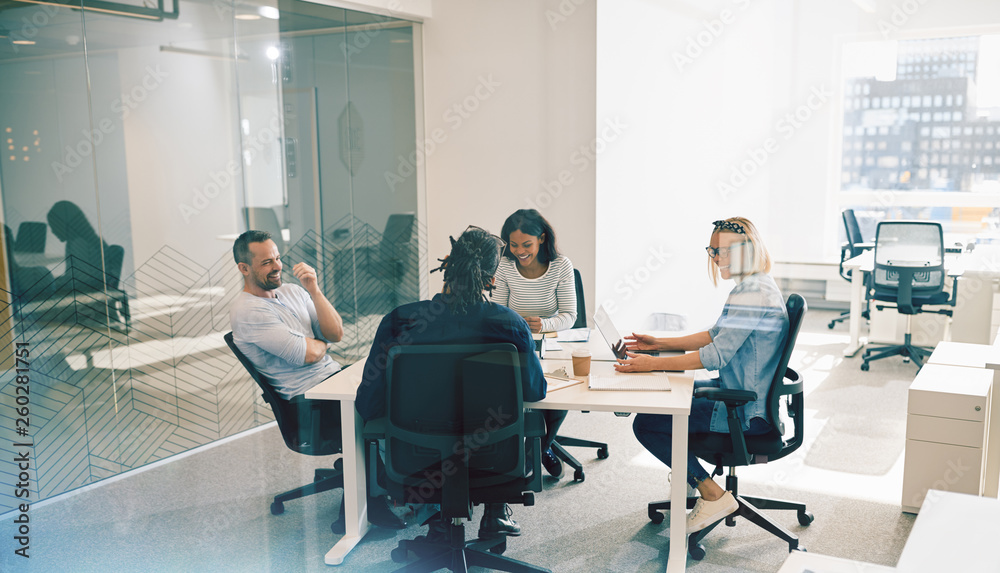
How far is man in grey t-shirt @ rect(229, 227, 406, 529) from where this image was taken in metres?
2.79

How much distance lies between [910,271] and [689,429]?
11.4 ft

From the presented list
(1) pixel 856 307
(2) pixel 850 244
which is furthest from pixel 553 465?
(2) pixel 850 244

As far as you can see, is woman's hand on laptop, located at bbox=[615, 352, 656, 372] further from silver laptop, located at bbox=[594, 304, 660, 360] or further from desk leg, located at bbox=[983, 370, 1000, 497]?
desk leg, located at bbox=[983, 370, 1000, 497]

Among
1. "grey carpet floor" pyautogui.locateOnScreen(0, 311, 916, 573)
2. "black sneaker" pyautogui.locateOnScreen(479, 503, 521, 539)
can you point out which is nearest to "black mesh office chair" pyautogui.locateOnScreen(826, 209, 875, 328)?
"grey carpet floor" pyautogui.locateOnScreen(0, 311, 916, 573)

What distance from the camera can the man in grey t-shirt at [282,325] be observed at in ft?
9.17

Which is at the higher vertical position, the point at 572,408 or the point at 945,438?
the point at 572,408

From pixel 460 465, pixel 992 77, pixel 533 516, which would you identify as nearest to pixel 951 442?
pixel 533 516

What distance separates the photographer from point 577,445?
355 cm

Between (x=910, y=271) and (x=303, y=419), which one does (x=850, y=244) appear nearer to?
(x=910, y=271)

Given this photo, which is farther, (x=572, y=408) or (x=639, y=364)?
(x=639, y=364)

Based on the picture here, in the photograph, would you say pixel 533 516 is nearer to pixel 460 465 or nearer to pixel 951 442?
pixel 460 465

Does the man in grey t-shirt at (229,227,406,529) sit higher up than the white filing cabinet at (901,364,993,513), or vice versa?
the man in grey t-shirt at (229,227,406,529)

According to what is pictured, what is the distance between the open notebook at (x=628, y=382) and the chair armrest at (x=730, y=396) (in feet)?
0.44

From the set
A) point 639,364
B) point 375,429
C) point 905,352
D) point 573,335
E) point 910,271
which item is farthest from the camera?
point 905,352
